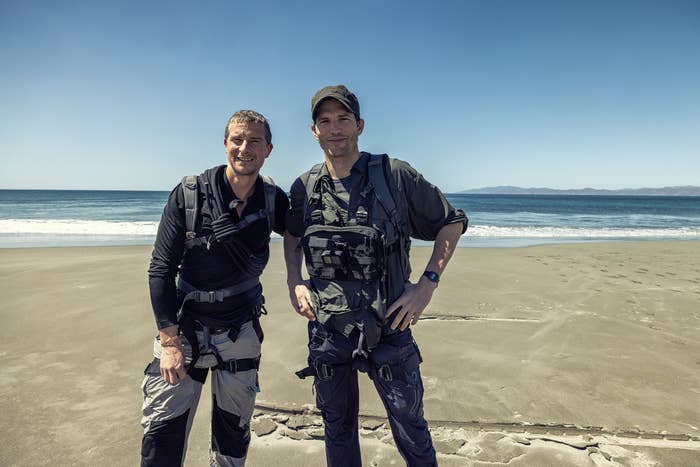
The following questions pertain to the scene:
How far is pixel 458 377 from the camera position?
4.25 meters

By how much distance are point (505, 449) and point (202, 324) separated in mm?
2760

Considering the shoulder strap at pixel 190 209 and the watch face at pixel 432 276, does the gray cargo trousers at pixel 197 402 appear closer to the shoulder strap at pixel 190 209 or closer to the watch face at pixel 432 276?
the shoulder strap at pixel 190 209

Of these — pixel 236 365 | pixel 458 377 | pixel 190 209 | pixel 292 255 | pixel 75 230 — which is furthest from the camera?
pixel 75 230

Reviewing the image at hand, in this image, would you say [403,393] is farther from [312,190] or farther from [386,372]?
[312,190]

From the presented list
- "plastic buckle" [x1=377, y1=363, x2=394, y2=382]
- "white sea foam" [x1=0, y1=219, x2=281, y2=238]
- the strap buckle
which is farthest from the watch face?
"white sea foam" [x1=0, y1=219, x2=281, y2=238]

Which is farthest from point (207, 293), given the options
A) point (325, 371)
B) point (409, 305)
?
point (409, 305)

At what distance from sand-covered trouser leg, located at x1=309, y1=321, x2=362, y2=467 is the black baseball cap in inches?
55.8

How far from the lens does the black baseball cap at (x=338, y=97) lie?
7.20ft

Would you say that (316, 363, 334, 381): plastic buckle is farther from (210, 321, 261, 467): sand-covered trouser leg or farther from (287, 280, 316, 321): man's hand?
(210, 321, 261, 467): sand-covered trouser leg

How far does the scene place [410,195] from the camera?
7.63 ft

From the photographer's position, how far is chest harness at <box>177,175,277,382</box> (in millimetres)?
2238

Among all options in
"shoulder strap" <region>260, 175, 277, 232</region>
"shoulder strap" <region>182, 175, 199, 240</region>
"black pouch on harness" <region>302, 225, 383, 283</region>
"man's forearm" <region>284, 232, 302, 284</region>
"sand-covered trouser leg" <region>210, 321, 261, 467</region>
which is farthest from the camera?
"man's forearm" <region>284, 232, 302, 284</region>

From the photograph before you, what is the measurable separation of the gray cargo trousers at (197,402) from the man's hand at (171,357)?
70mm

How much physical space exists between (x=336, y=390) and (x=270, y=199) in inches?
53.4
